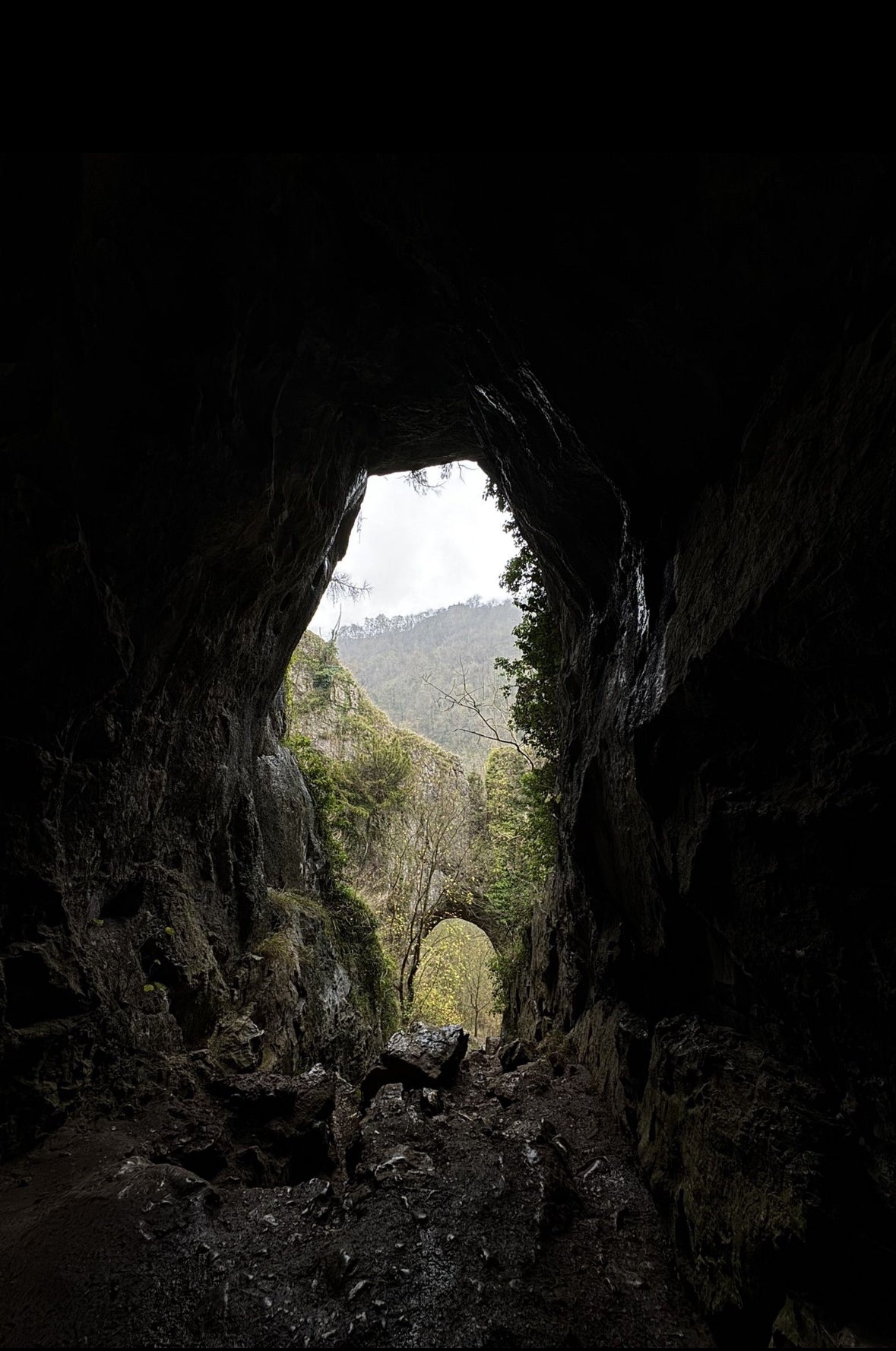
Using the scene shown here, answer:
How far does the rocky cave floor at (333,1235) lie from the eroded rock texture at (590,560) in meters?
0.36

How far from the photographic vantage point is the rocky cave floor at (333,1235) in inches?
77.2

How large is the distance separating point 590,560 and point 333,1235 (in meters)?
5.79

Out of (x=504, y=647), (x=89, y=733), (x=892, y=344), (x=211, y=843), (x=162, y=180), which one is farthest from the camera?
(x=504, y=647)

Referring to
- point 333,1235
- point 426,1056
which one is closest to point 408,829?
point 426,1056

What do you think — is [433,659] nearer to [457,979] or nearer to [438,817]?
[457,979]

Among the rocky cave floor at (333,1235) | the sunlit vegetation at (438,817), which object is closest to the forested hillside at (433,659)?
the sunlit vegetation at (438,817)

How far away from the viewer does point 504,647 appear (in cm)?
6419

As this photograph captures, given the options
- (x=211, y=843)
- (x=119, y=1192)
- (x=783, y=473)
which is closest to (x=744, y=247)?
(x=783, y=473)

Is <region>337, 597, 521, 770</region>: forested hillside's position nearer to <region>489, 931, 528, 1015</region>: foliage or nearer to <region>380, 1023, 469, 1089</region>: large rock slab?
<region>489, 931, 528, 1015</region>: foliage

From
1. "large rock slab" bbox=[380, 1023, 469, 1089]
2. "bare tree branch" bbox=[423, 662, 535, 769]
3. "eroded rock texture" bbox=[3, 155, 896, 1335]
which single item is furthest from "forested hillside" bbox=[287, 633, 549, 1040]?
"large rock slab" bbox=[380, 1023, 469, 1089]

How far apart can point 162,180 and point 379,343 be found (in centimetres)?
211

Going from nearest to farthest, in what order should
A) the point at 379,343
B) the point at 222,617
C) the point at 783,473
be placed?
the point at 783,473, the point at 379,343, the point at 222,617

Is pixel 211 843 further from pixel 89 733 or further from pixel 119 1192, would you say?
pixel 119 1192

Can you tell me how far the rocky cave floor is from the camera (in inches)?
77.2
